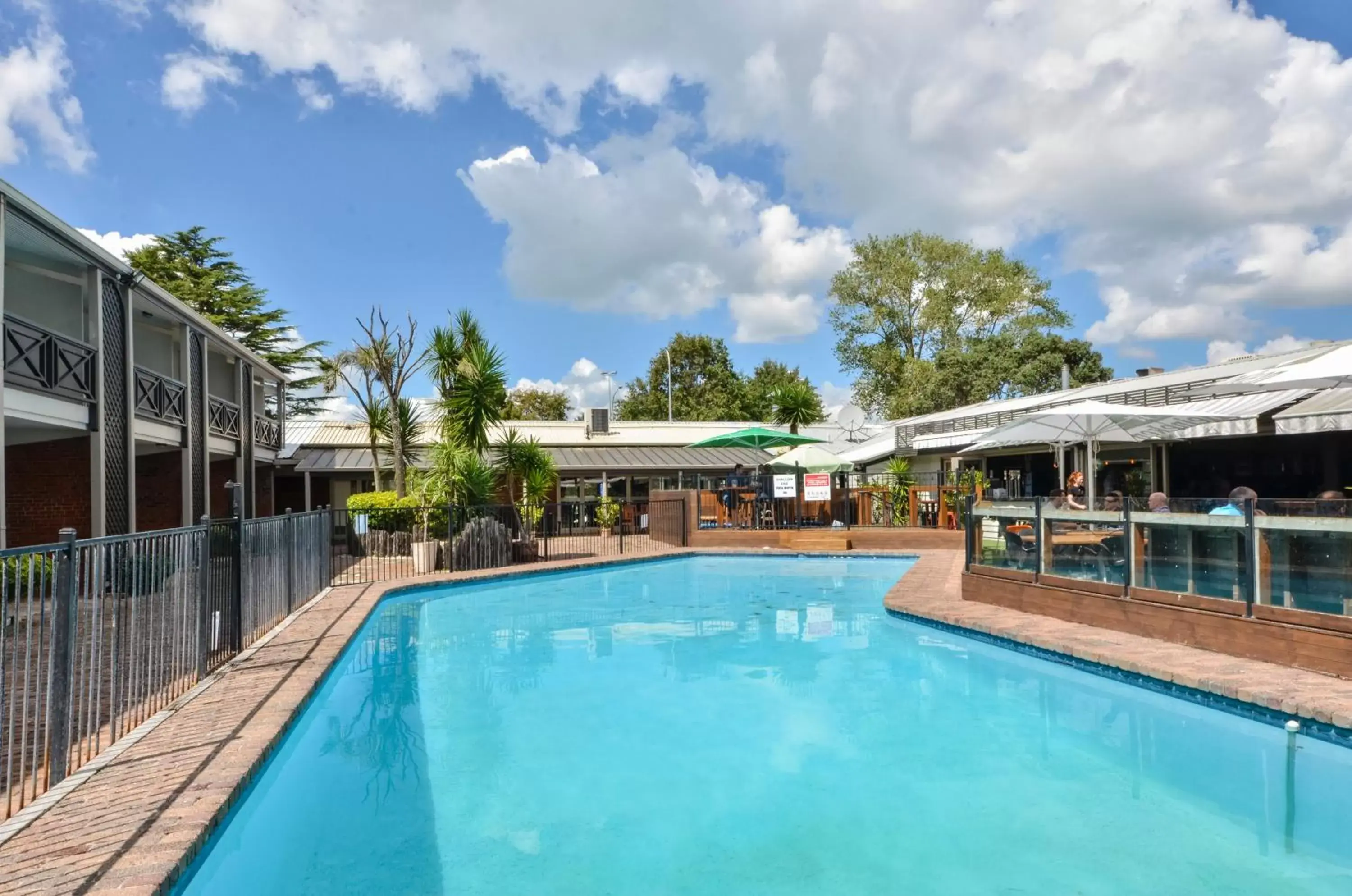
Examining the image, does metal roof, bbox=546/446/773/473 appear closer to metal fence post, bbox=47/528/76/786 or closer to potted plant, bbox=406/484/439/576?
potted plant, bbox=406/484/439/576

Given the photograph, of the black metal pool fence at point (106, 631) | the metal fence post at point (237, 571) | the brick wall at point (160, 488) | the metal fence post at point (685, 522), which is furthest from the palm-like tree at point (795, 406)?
the metal fence post at point (237, 571)

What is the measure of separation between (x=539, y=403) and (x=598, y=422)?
71.1 ft

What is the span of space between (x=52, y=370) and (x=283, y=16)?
5995 millimetres

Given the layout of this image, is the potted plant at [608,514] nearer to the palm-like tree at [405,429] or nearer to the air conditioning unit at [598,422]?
the air conditioning unit at [598,422]

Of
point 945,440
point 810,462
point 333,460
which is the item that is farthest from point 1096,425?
point 333,460

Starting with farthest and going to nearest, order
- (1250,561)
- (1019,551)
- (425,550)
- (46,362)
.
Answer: (425,550)
(46,362)
(1019,551)
(1250,561)

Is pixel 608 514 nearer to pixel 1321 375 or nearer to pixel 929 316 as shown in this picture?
pixel 1321 375

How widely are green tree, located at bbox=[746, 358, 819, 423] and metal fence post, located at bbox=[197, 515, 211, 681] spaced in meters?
39.1

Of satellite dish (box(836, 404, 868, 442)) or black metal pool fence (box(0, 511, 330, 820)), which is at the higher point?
satellite dish (box(836, 404, 868, 442))

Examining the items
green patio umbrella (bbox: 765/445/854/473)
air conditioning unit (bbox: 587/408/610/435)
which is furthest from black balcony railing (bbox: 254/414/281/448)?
green patio umbrella (bbox: 765/445/854/473)

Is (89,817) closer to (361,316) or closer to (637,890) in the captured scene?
(637,890)

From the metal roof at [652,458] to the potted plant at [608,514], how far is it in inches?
82.5

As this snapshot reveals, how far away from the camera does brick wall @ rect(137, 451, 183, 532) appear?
55.7 ft

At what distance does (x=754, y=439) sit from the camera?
21031 mm
